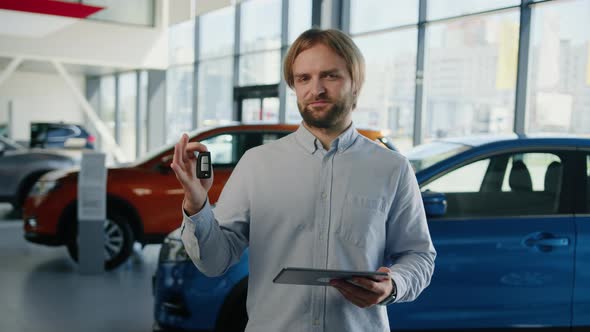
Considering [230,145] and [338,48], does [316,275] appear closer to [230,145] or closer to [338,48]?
[338,48]

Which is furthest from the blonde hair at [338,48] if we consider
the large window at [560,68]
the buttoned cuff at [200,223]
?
the large window at [560,68]

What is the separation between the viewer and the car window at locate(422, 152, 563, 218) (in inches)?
130

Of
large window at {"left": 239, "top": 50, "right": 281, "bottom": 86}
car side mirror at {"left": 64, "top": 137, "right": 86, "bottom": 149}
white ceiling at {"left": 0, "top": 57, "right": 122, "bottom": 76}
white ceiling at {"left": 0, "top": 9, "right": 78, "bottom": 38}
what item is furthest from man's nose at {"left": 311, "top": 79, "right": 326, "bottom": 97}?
white ceiling at {"left": 0, "top": 57, "right": 122, "bottom": 76}

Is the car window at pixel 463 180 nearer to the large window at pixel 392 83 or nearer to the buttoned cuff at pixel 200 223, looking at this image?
the buttoned cuff at pixel 200 223

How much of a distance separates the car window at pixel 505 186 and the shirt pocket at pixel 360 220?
180 cm

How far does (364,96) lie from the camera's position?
11461mm

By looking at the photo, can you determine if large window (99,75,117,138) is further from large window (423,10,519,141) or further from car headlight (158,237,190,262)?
car headlight (158,237,190,262)

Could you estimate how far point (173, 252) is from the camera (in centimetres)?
350

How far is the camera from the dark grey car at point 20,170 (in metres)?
8.82

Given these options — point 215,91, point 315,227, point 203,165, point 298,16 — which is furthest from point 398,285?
point 215,91

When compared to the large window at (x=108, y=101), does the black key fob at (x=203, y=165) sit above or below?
below

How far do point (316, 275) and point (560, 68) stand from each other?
7494 millimetres

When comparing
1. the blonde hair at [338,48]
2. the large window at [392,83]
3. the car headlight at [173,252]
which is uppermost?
the large window at [392,83]

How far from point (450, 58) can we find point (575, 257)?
660 cm
